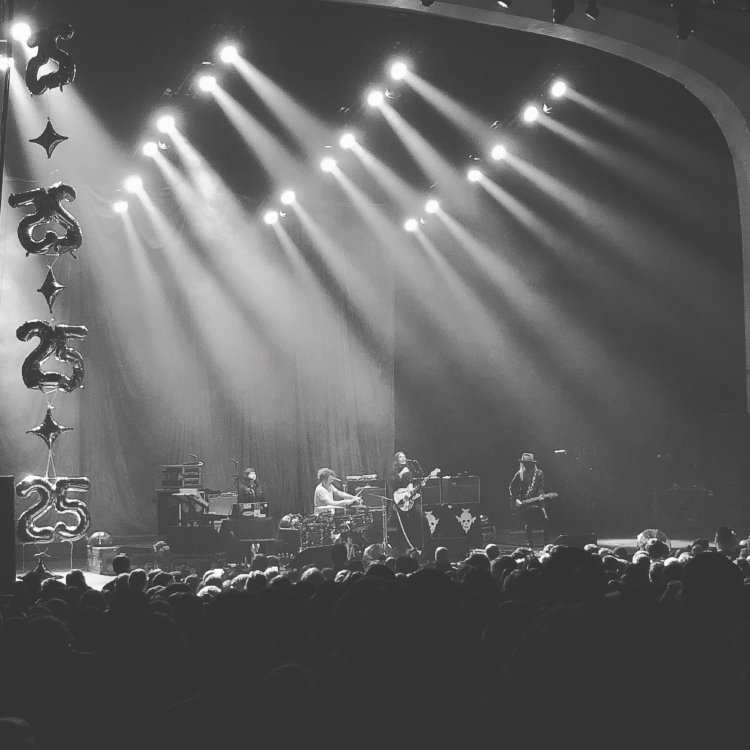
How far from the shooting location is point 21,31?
10.3 m

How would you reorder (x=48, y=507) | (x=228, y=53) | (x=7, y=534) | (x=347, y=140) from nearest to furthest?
(x=7, y=534) < (x=48, y=507) < (x=228, y=53) < (x=347, y=140)

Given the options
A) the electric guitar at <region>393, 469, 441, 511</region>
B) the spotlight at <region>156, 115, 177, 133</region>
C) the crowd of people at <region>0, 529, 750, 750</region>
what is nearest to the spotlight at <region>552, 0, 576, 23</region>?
the crowd of people at <region>0, 529, 750, 750</region>

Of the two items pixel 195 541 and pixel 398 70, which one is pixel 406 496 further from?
pixel 398 70

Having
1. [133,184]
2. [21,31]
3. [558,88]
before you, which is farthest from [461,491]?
[21,31]

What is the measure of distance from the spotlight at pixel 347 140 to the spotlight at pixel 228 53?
9.79ft

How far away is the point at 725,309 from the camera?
14211 millimetres

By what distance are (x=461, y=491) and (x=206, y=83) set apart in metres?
7.19

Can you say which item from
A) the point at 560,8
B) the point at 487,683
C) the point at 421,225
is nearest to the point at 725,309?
the point at 421,225

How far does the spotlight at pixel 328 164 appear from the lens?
591 inches

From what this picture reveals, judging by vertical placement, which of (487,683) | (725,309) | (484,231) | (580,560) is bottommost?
(487,683)

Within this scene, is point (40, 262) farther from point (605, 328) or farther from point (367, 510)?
point (605, 328)

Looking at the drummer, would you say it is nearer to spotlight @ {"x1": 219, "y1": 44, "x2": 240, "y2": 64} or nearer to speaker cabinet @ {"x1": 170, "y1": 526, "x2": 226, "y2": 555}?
speaker cabinet @ {"x1": 170, "y1": 526, "x2": 226, "y2": 555}

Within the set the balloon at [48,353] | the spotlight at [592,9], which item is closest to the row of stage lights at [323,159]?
the balloon at [48,353]

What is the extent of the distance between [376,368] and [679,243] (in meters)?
6.74
